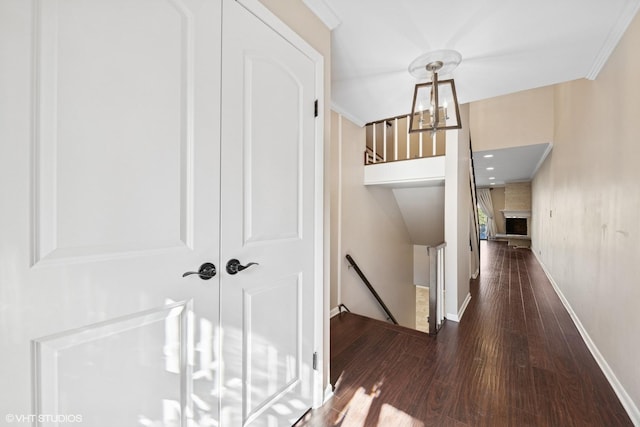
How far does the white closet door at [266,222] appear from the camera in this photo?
3.70 feet

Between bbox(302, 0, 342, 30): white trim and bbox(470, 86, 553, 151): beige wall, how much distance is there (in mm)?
5006

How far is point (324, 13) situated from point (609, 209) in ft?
8.35

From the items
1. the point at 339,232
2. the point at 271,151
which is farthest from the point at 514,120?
the point at 271,151

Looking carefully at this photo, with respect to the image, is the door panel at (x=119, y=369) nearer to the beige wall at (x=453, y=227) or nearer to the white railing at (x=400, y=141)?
the beige wall at (x=453, y=227)

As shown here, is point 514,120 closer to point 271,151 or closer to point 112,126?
point 271,151

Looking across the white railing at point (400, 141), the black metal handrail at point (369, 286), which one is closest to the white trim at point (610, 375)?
the black metal handrail at point (369, 286)

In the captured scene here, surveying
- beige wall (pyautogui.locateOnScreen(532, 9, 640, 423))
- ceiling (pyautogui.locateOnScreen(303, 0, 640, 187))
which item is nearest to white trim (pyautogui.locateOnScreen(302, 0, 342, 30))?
ceiling (pyautogui.locateOnScreen(303, 0, 640, 187))

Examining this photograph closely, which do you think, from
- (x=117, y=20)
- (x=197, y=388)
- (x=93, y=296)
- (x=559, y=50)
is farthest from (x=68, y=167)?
(x=559, y=50)

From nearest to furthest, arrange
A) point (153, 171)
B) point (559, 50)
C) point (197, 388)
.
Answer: point (153, 171)
point (197, 388)
point (559, 50)

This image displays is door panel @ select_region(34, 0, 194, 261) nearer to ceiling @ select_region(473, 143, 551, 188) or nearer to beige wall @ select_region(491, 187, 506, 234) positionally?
ceiling @ select_region(473, 143, 551, 188)

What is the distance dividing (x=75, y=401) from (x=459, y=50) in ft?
8.93

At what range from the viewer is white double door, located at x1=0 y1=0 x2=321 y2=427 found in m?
0.67

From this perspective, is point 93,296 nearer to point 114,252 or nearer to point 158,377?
point 114,252

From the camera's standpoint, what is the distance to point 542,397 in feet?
5.62
